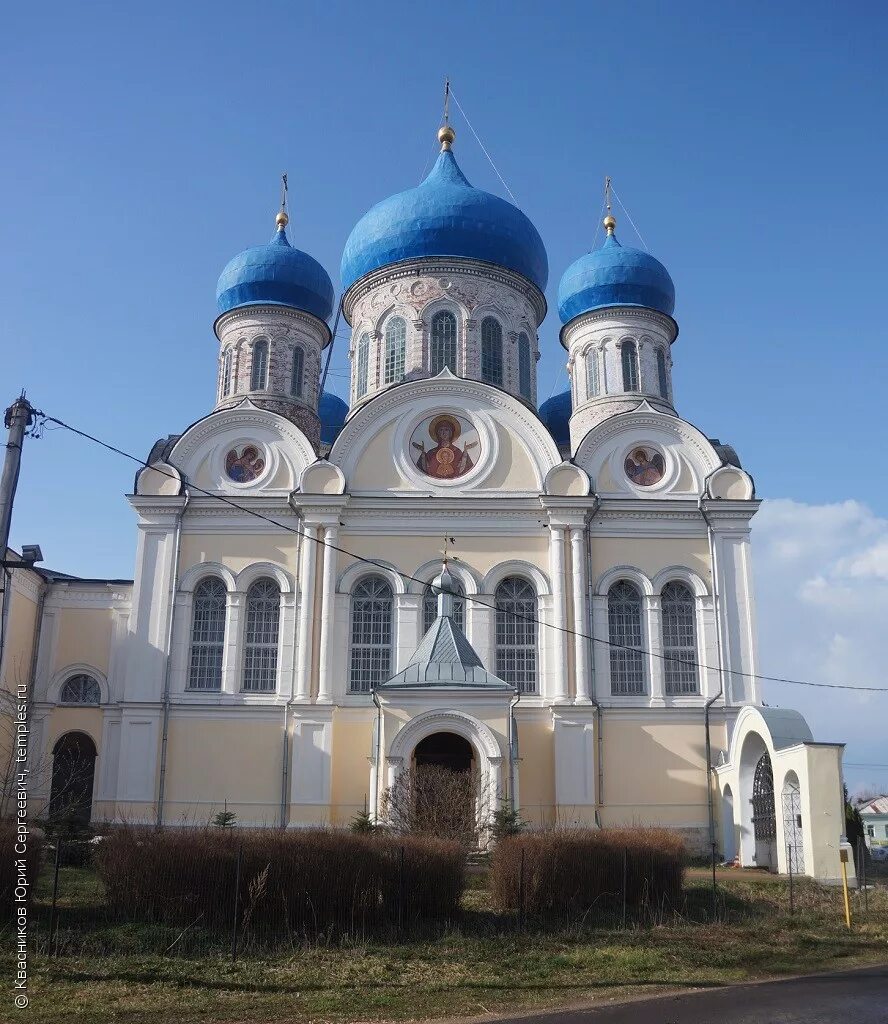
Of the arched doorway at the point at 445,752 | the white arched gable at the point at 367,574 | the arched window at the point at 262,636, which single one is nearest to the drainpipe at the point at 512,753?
the arched doorway at the point at 445,752

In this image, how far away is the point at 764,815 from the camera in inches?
760

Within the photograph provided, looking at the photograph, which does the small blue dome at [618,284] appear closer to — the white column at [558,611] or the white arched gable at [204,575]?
the white column at [558,611]

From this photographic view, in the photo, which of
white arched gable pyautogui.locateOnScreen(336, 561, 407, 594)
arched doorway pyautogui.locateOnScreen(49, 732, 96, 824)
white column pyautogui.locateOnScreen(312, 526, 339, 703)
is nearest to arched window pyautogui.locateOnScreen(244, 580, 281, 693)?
white column pyautogui.locateOnScreen(312, 526, 339, 703)

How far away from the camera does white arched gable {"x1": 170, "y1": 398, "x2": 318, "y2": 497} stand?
2366 centimetres

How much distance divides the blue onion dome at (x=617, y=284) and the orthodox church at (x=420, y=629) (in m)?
4.21

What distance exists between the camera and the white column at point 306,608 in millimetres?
21672

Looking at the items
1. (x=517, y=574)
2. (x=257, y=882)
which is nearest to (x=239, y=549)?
(x=517, y=574)

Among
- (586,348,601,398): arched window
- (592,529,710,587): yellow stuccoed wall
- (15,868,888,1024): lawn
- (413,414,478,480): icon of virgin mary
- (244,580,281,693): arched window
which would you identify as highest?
(586,348,601,398): arched window

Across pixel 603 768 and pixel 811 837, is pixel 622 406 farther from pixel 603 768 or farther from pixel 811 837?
pixel 811 837

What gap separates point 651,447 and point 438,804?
10.5m

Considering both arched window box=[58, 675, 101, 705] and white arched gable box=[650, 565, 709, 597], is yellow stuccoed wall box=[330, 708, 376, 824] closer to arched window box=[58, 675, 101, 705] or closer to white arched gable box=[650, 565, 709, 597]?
arched window box=[58, 675, 101, 705]

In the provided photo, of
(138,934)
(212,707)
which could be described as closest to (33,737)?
(212,707)

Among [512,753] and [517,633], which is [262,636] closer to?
[517,633]

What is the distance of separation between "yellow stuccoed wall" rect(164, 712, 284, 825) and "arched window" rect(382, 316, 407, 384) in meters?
9.18
